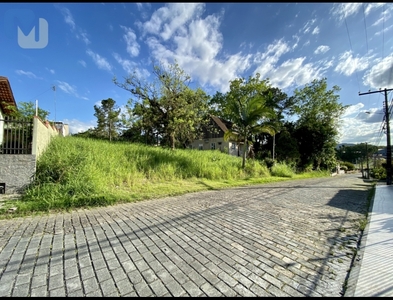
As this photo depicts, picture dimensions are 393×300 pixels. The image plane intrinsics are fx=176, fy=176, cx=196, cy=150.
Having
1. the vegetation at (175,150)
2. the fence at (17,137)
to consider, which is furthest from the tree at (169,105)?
the fence at (17,137)

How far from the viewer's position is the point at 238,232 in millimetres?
3533

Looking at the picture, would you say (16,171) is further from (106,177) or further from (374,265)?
(374,265)

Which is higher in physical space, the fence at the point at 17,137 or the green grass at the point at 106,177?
the fence at the point at 17,137

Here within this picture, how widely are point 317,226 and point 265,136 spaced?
26135mm

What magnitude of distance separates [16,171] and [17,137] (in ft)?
3.92

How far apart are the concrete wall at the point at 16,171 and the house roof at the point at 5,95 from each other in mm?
6455

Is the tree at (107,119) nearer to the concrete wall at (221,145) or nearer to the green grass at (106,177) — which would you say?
the concrete wall at (221,145)

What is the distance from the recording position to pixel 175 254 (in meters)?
2.68

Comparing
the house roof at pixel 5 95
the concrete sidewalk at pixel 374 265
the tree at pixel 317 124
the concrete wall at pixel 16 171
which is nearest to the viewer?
the concrete sidewalk at pixel 374 265

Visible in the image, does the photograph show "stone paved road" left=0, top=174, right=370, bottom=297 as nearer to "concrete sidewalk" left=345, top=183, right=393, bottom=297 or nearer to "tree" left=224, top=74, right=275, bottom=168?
"concrete sidewalk" left=345, top=183, right=393, bottom=297

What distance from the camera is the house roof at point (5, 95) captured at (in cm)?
941

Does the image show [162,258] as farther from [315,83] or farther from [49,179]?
[315,83]

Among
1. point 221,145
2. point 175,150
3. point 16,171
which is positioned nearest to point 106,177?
point 16,171

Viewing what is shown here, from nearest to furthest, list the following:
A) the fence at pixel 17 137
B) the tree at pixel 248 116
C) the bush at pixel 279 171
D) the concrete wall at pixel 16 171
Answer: the concrete wall at pixel 16 171 < the fence at pixel 17 137 < the tree at pixel 248 116 < the bush at pixel 279 171
